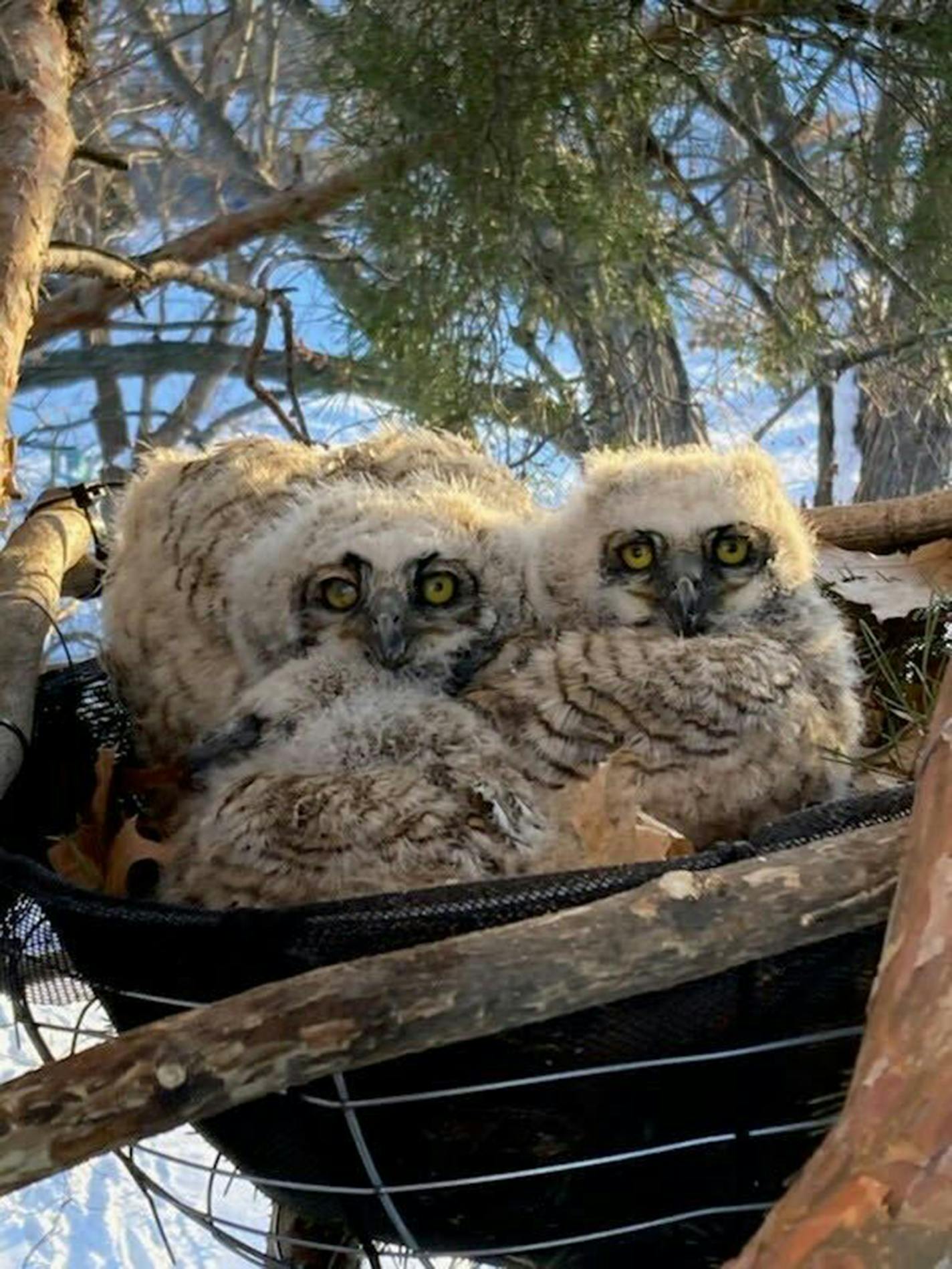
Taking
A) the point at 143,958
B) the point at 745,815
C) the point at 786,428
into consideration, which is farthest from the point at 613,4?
the point at 786,428

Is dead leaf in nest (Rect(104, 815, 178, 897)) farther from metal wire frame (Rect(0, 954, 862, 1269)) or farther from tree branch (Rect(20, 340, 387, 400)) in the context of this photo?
tree branch (Rect(20, 340, 387, 400))

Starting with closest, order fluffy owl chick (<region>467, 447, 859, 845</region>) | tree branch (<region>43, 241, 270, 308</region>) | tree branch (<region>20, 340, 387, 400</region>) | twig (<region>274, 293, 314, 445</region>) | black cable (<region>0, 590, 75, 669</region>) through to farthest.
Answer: fluffy owl chick (<region>467, 447, 859, 845</region>) → black cable (<region>0, 590, 75, 669</region>) → tree branch (<region>43, 241, 270, 308</region>) → twig (<region>274, 293, 314, 445</region>) → tree branch (<region>20, 340, 387, 400</region>)

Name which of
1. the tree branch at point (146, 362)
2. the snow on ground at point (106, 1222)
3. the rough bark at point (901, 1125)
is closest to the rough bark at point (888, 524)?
the rough bark at point (901, 1125)

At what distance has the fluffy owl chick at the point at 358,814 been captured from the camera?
3.27ft

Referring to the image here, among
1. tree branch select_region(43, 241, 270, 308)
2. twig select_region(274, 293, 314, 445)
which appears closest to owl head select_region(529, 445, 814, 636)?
tree branch select_region(43, 241, 270, 308)

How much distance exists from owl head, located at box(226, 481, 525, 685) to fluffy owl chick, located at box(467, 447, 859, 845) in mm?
38

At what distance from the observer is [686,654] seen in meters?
1.12

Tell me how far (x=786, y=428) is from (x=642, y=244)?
2175 millimetres

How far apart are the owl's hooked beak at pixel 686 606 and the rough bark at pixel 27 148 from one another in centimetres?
63

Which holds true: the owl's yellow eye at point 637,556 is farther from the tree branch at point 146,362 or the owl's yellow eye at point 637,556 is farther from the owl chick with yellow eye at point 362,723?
the tree branch at point 146,362

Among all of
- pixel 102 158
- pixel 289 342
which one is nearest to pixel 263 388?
pixel 289 342

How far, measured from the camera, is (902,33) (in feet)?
6.42

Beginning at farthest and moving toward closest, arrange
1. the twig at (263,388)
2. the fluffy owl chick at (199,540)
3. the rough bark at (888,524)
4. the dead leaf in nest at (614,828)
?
1. the twig at (263,388)
2. the rough bark at (888,524)
3. the fluffy owl chick at (199,540)
4. the dead leaf in nest at (614,828)

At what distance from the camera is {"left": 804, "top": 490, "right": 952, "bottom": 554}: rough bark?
169 centimetres
